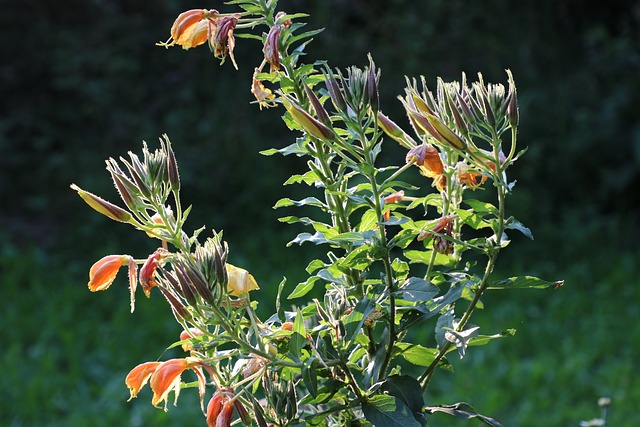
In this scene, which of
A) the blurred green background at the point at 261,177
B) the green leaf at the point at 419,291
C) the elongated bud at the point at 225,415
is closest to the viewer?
the elongated bud at the point at 225,415

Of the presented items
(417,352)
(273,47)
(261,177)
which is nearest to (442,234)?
(417,352)

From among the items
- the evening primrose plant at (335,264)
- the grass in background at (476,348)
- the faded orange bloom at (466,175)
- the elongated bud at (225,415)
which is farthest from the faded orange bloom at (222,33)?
the grass in background at (476,348)

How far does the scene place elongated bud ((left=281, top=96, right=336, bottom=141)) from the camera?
900 millimetres

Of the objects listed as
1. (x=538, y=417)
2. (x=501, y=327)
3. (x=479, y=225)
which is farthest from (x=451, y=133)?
(x=501, y=327)

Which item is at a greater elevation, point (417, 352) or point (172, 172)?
point (172, 172)

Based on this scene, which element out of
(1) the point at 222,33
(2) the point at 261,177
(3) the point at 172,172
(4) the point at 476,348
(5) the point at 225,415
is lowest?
(4) the point at 476,348

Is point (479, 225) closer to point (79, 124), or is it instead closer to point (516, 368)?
point (516, 368)

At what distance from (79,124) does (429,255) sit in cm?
418

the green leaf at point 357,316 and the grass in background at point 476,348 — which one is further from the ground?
the green leaf at point 357,316

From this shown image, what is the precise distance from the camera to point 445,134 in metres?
0.93

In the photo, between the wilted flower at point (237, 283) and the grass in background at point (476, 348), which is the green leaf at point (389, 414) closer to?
the wilted flower at point (237, 283)

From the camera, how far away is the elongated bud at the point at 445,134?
3.02ft

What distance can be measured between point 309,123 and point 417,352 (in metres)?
0.32

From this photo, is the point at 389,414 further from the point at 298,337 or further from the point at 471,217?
the point at 471,217
